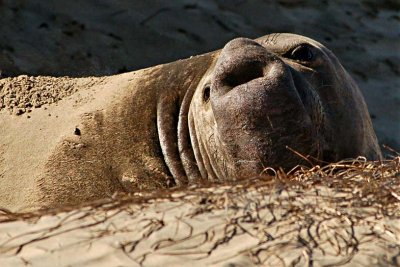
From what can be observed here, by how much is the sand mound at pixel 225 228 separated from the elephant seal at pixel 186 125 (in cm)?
106

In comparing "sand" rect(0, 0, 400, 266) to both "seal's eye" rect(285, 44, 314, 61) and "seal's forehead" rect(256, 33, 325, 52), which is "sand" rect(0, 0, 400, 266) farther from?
"seal's forehead" rect(256, 33, 325, 52)

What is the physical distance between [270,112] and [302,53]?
80 cm

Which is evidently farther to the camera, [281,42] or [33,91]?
[33,91]

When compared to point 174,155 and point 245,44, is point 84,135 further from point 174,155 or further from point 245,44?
point 245,44

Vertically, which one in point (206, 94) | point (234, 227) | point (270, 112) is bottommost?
point (234, 227)

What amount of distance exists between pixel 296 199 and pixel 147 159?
2.09 meters

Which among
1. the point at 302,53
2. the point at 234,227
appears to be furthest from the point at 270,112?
the point at 234,227

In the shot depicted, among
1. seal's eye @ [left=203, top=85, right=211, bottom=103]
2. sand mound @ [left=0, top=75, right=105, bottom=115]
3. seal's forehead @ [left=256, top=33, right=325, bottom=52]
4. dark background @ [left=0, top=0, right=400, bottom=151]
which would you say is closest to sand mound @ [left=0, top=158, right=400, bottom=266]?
seal's eye @ [left=203, top=85, right=211, bottom=103]

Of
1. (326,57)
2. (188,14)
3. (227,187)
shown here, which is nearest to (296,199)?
(227,187)

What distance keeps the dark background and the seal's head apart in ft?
10.8

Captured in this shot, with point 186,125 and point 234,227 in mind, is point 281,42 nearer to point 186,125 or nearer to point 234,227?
point 186,125

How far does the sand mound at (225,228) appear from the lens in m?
4.92

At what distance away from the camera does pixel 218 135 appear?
6785 millimetres

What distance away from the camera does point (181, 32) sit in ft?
37.2
